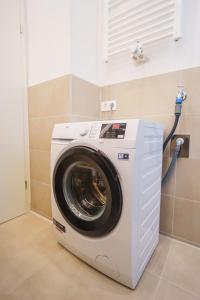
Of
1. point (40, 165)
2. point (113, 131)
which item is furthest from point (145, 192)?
point (40, 165)

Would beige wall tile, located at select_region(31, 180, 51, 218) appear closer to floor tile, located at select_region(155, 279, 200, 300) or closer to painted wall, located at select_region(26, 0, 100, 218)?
painted wall, located at select_region(26, 0, 100, 218)

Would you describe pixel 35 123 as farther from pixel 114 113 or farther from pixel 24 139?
pixel 114 113

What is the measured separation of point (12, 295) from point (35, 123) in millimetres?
1192

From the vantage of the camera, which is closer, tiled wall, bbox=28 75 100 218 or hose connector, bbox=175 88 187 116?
hose connector, bbox=175 88 187 116

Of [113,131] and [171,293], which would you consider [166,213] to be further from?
[113,131]

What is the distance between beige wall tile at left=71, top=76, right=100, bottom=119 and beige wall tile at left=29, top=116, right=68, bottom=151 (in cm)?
18

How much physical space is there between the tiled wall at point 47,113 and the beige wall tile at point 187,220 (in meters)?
1.00

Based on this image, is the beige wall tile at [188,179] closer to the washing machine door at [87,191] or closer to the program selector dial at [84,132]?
the washing machine door at [87,191]

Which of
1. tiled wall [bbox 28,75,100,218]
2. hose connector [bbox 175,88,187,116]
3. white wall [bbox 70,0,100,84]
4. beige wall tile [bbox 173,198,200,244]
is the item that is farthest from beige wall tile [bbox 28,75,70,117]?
beige wall tile [bbox 173,198,200,244]

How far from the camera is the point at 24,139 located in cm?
157

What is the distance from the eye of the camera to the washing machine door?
0.77 metres

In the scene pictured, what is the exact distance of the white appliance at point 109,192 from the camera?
0.74m

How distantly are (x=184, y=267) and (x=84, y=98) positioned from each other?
1.35m

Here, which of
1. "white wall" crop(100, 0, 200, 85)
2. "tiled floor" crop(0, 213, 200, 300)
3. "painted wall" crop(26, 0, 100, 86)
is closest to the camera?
"tiled floor" crop(0, 213, 200, 300)
